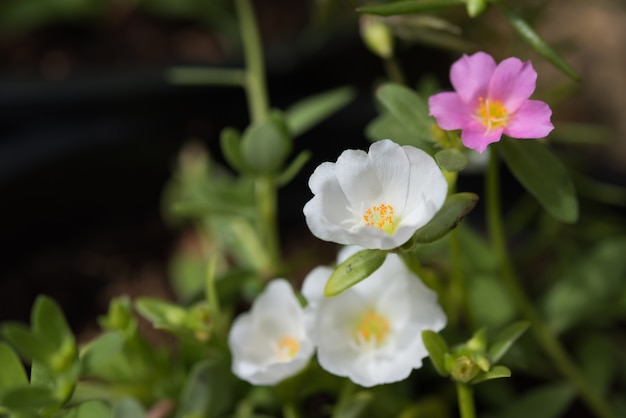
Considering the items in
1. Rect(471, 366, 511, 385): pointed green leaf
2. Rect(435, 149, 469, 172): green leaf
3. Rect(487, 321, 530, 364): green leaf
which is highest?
Rect(435, 149, 469, 172): green leaf

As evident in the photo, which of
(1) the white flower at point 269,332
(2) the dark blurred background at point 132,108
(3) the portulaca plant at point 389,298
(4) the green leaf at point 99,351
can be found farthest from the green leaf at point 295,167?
(2) the dark blurred background at point 132,108

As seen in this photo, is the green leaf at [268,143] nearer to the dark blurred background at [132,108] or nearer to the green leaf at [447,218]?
the green leaf at [447,218]

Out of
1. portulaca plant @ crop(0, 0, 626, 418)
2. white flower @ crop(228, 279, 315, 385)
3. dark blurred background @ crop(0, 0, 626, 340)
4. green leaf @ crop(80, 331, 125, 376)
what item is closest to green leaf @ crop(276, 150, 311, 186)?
portulaca plant @ crop(0, 0, 626, 418)

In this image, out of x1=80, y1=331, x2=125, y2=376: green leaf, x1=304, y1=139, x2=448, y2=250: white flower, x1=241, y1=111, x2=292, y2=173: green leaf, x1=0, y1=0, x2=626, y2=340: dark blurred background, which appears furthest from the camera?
x1=0, y1=0, x2=626, y2=340: dark blurred background

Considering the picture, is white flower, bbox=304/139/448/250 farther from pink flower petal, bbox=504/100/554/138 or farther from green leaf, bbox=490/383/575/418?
green leaf, bbox=490/383/575/418

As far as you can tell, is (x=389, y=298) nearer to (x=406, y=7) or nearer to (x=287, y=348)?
(x=287, y=348)

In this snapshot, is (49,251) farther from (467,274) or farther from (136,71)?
(467,274)

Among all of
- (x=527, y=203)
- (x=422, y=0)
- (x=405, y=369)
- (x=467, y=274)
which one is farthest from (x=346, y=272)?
(x=527, y=203)
